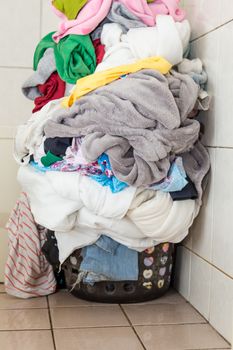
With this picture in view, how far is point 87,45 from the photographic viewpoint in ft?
4.90

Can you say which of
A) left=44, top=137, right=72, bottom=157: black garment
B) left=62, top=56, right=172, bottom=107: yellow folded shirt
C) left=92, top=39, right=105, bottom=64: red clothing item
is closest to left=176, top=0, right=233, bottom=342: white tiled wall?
left=62, top=56, right=172, bottom=107: yellow folded shirt

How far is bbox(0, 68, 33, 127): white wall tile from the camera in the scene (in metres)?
1.79

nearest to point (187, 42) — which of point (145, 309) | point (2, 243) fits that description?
point (145, 309)

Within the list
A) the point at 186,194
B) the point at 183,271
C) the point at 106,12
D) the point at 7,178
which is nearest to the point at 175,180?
the point at 186,194

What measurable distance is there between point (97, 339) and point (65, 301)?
1.00 feet

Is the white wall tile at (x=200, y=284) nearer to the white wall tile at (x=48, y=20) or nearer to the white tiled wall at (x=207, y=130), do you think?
the white tiled wall at (x=207, y=130)

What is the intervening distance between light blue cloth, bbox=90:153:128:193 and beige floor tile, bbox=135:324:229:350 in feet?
1.16

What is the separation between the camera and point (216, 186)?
54.9 inches

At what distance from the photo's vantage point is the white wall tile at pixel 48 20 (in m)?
1.79

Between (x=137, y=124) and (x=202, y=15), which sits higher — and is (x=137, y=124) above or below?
below

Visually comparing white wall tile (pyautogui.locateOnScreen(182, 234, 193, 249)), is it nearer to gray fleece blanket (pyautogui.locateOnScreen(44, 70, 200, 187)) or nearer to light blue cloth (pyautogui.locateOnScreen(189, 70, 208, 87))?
gray fleece blanket (pyautogui.locateOnScreen(44, 70, 200, 187))

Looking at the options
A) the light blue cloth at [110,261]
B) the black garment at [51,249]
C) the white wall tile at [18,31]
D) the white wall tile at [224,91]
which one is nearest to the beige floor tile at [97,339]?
the light blue cloth at [110,261]

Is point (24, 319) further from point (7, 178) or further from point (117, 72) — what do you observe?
point (117, 72)

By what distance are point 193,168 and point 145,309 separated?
1.36 feet
